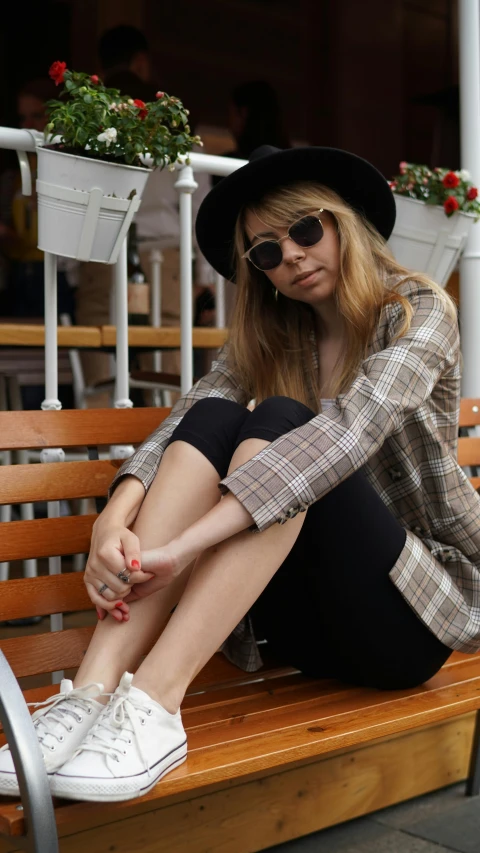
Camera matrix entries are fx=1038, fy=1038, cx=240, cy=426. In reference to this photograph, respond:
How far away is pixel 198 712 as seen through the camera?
1.78 m

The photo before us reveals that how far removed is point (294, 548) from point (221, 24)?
568 centimetres

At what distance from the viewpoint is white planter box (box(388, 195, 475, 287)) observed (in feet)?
9.43

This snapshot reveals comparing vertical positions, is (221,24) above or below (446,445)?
above

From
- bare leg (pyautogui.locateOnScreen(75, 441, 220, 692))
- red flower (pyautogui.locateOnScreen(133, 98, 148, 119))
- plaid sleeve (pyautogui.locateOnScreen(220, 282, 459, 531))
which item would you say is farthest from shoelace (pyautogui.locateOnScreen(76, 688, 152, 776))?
red flower (pyautogui.locateOnScreen(133, 98, 148, 119))

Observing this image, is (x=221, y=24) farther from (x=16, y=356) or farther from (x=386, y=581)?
(x=386, y=581)

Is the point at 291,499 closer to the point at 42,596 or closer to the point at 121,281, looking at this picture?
the point at 42,596

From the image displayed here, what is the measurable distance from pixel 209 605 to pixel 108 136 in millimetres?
1037

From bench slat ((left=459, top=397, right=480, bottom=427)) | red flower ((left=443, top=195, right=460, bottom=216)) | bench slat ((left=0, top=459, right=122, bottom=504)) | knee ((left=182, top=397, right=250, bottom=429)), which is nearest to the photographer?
knee ((left=182, top=397, right=250, bottom=429))

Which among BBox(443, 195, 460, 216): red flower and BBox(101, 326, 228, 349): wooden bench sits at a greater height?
BBox(443, 195, 460, 216): red flower

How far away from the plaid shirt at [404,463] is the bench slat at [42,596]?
0.79 ft

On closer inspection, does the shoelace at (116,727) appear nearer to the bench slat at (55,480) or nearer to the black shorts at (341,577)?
the black shorts at (341,577)

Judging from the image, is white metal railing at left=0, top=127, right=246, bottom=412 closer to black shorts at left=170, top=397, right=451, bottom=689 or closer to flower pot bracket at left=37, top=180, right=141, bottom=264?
flower pot bracket at left=37, top=180, right=141, bottom=264

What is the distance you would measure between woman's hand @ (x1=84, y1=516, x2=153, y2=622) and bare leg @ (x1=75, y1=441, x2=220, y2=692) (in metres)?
0.04

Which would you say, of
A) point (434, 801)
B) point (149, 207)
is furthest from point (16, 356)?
point (434, 801)
